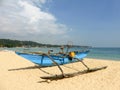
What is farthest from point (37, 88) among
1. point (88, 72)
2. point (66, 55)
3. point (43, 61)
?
point (66, 55)

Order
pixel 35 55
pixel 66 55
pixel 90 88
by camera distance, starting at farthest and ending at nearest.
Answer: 1. pixel 66 55
2. pixel 35 55
3. pixel 90 88

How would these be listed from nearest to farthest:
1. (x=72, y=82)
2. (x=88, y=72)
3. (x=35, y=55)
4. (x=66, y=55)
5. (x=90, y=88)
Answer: (x=90, y=88) → (x=72, y=82) → (x=88, y=72) → (x=35, y=55) → (x=66, y=55)

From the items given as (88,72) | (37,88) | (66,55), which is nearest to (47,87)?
(37,88)

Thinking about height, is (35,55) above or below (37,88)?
above

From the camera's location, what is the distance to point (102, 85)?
31.1 ft

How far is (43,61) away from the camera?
14.6 m

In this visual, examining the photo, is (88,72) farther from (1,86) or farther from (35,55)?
(1,86)

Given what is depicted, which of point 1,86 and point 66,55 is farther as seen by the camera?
point 66,55

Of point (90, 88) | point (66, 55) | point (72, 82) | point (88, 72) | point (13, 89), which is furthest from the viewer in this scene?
point (66, 55)

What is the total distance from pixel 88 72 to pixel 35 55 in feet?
13.3

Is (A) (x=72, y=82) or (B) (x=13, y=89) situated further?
(A) (x=72, y=82)

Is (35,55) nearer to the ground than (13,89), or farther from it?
farther from it

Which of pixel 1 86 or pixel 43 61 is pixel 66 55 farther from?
pixel 1 86

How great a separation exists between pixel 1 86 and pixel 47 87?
2086 millimetres
